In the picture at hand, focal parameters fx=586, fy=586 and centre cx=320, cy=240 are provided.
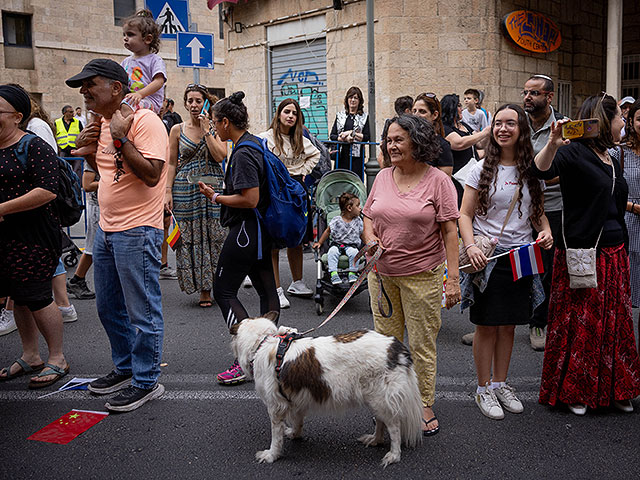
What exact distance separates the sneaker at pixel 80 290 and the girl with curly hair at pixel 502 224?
4.90 meters

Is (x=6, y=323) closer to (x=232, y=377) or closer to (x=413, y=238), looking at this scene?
(x=232, y=377)

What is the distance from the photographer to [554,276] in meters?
4.07

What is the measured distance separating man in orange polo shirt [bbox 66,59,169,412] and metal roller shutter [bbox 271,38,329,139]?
9916mm

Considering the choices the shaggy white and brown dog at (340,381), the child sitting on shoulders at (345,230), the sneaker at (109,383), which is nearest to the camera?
the shaggy white and brown dog at (340,381)

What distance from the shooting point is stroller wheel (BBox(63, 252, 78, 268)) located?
8.58 metres

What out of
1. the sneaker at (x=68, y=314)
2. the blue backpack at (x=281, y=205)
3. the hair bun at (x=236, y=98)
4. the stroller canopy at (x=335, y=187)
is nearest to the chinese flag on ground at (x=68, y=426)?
the blue backpack at (x=281, y=205)

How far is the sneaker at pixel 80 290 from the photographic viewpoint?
7070mm

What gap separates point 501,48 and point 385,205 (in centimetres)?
1011

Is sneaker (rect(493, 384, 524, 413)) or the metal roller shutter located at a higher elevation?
the metal roller shutter

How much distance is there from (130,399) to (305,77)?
11.6 meters

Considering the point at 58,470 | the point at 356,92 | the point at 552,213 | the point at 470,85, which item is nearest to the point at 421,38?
the point at 470,85

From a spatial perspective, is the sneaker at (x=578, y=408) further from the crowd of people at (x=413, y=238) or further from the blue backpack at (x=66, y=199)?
the blue backpack at (x=66, y=199)

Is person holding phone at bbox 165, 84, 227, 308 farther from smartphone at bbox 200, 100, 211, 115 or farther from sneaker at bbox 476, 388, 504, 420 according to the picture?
sneaker at bbox 476, 388, 504, 420

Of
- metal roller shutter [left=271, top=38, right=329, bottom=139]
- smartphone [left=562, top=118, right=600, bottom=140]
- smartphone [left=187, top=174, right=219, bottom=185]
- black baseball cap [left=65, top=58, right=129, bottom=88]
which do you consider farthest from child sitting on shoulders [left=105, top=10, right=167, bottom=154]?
metal roller shutter [left=271, top=38, right=329, bottom=139]
